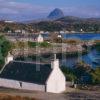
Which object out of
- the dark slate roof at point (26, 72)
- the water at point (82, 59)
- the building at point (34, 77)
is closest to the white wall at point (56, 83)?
the building at point (34, 77)

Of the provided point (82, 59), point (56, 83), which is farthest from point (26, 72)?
point (82, 59)

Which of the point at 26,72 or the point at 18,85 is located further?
the point at 26,72

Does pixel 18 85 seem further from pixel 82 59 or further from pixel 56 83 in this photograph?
pixel 82 59

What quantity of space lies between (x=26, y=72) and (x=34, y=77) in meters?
1.15

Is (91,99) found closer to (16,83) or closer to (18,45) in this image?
(16,83)

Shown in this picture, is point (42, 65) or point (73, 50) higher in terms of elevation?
point (42, 65)

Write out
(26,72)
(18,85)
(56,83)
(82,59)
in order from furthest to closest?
1. (82,59)
2. (26,72)
3. (18,85)
4. (56,83)

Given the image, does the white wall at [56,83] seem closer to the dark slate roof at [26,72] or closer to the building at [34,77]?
the building at [34,77]

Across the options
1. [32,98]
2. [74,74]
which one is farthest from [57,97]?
[74,74]

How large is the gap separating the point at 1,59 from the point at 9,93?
8.59 meters

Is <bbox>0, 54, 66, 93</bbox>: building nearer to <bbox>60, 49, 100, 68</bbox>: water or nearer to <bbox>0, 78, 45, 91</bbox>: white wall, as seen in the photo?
<bbox>0, 78, 45, 91</bbox>: white wall

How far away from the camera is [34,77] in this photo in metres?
29.9

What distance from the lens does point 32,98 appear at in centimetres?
2644

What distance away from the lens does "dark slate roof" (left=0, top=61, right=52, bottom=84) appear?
2960 centimetres
